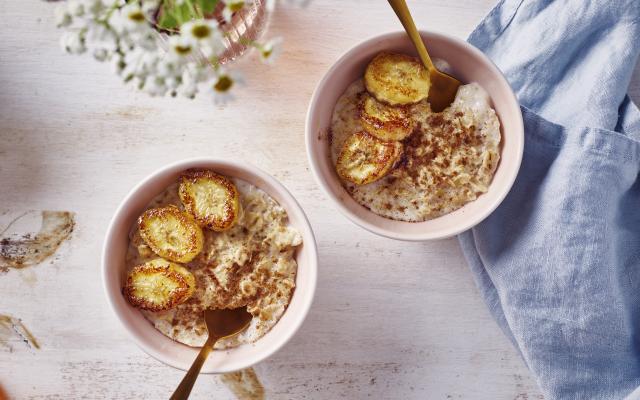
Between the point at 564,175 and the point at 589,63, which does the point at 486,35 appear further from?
the point at 564,175

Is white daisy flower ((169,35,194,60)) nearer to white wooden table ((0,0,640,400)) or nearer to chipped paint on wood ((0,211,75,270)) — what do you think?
white wooden table ((0,0,640,400))

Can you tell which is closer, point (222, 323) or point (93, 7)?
point (93, 7)

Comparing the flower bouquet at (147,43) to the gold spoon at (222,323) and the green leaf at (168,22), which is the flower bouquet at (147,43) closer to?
the green leaf at (168,22)


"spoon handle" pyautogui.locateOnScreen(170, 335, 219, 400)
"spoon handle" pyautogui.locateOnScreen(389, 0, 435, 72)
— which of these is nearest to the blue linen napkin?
"spoon handle" pyautogui.locateOnScreen(389, 0, 435, 72)

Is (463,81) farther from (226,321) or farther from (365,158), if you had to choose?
(226,321)

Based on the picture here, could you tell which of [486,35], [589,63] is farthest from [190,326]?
→ [589,63]

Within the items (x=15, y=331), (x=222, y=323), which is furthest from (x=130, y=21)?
(x=15, y=331)
